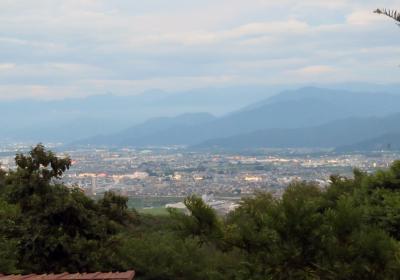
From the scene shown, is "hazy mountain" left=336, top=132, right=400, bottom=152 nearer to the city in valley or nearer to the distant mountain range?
the city in valley

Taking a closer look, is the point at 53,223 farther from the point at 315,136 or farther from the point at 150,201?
the point at 315,136

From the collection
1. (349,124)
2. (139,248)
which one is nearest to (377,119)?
(349,124)

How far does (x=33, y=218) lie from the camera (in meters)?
9.82

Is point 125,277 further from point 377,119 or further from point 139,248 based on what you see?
point 377,119

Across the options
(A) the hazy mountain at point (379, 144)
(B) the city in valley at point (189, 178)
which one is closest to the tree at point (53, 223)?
(B) the city in valley at point (189, 178)

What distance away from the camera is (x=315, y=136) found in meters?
136

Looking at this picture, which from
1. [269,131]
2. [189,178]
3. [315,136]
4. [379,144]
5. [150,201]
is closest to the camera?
[150,201]

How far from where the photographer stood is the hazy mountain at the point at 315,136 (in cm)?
12600

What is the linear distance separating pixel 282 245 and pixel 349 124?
139403 mm

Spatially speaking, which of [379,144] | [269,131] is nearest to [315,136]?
[269,131]

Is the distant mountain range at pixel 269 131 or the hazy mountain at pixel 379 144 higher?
the distant mountain range at pixel 269 131

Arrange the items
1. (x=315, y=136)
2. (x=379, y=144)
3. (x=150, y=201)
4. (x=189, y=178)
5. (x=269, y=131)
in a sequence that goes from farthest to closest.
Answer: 1. (x=269, y=131)
2. (x=315, y=136)
3. (x=379, y=144)
4. (x=189, y=178)
5. (x=150, y=201)

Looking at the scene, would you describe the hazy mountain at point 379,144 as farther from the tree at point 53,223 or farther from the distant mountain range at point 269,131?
the tree at point 53,223

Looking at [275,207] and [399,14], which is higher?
[399,14]
